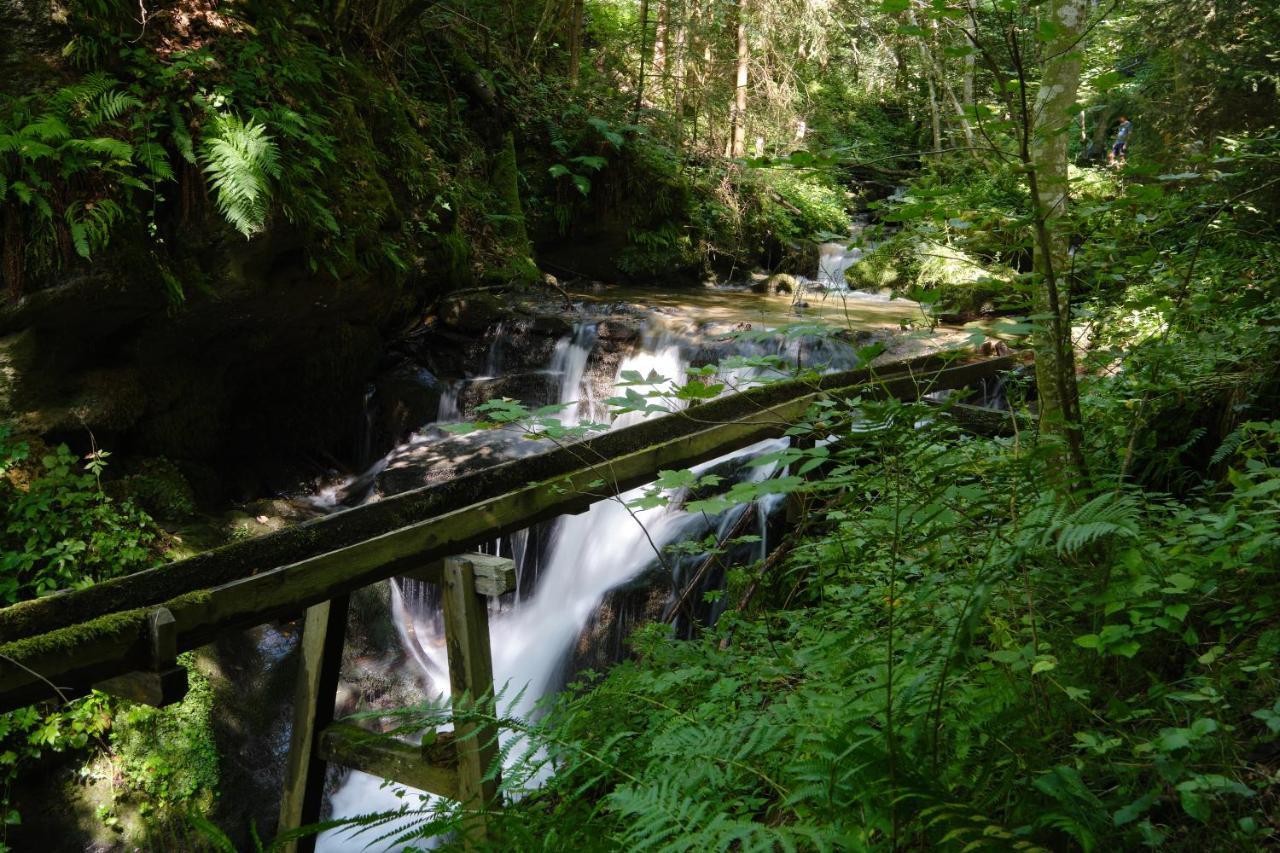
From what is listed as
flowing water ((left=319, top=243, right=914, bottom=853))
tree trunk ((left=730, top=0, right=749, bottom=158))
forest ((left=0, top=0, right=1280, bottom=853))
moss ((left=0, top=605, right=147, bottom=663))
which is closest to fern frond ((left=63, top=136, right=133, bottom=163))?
forest ((left=0, top=0, right=1280, bottom=853))

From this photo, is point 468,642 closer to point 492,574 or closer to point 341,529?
point 492,574

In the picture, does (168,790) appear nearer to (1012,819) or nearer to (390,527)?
(390,527)

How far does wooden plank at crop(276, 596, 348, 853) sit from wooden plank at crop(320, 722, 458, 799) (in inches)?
3.1

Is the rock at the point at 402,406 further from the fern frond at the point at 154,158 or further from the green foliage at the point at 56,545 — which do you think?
the fern frond at the point at 154,158

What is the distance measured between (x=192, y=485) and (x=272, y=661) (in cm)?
224

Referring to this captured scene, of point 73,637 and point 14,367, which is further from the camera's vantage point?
point 14,367

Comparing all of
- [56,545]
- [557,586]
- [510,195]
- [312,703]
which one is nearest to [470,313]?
[510,195]

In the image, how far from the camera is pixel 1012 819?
1.77 meters

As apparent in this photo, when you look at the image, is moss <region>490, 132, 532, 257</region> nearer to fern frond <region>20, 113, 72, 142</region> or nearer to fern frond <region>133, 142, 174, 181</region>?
fern frond <region>133, 142, 174, 181</region>

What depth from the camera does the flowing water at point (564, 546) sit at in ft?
22.4

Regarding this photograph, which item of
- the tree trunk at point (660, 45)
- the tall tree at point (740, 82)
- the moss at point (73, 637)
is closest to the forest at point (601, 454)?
the moss at point (73, 637)

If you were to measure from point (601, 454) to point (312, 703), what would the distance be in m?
2.01

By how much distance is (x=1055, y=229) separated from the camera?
9.45 ft

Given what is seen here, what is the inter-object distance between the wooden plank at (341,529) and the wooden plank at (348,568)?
0.05 m
